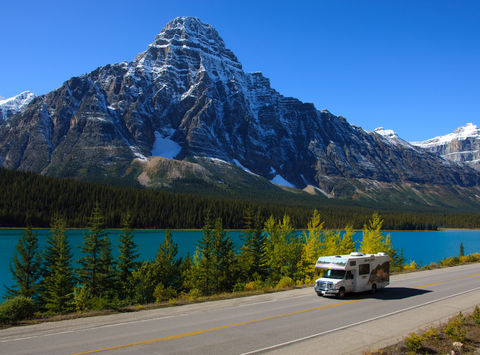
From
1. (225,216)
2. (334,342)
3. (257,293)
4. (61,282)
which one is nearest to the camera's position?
(334,342)

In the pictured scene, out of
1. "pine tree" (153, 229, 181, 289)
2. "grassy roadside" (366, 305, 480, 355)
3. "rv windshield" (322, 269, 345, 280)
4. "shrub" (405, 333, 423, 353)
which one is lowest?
"pine tree" (153, 229, 181, 289)

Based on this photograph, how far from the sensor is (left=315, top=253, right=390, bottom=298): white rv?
2444 centimetres

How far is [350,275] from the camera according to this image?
24.8m

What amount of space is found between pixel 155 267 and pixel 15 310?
36069mm

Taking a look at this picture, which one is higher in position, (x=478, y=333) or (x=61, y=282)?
(x=478, y=333)

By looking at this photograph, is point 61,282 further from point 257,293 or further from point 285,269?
point 285,269

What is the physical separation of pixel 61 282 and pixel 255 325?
3299cm

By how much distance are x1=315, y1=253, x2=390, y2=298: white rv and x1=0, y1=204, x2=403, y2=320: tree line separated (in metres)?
10.8

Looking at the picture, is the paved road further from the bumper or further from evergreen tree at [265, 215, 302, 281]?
evergreen tree at [265, 215, 302, 281]

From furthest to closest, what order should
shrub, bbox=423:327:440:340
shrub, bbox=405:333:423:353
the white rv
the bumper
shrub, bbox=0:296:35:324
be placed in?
the white rv → the bumper → shrub, bbox=0:296:35:324 → shrub, bbox=423:327:440:340 → shrub, bbox=405:333:423:353

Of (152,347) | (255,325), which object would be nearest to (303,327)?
(255,325)

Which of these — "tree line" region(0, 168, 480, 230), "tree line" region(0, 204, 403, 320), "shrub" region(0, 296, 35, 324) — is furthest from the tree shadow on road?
"tree line" region(0, 168, 480, 230)

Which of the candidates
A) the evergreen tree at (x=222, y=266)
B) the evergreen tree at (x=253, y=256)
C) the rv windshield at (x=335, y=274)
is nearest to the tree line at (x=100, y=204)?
the evergreen tree at (x=253, y=256)

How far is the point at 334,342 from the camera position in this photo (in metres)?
15.1
